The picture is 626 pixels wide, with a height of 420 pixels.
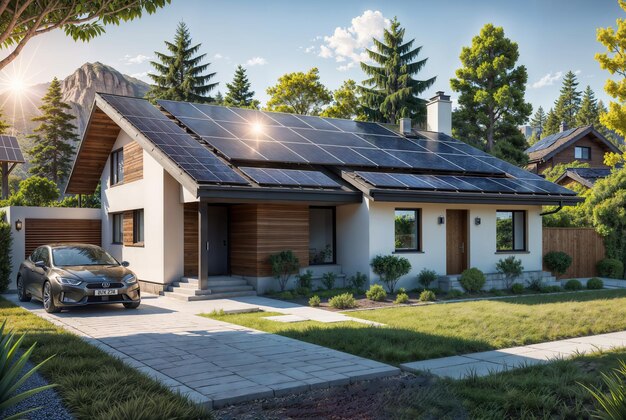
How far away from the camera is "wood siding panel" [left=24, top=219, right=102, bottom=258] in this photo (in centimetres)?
1853

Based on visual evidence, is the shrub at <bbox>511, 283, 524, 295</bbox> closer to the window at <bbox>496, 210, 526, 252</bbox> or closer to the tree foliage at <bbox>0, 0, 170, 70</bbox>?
the window at <bbox>496, 210, 526, 252</bbox>

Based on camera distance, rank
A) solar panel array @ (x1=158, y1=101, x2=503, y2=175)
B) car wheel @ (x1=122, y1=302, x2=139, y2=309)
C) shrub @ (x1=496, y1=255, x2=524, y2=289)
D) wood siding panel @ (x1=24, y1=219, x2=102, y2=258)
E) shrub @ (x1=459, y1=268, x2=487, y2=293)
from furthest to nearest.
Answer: wood siding panel @ (x1=24, y1=219, x2=102, y2=258)
shrub @ (x1=496, y1=255, x2=524, y2=289)
solar panel array @ (x1=158, y1=101, x2=503, y2=175)
shrub @ (x1=459, y1=268, x2=487, y2=293)
car wheel @ (x1=122, y1=302, x2=139, y2=309)

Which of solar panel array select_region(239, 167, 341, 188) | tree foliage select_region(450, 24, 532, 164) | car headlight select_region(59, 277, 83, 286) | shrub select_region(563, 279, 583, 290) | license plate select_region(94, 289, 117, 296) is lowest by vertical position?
shrub select_region(563, 279, 583, 290)

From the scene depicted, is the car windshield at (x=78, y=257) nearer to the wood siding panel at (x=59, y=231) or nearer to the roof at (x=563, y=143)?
the wood siding panel at (x=59, y=231)

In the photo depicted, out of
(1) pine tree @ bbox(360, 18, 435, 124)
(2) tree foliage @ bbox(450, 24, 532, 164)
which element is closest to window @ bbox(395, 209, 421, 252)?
(2) tree foliage @ bbox(450, 24, 532, 164)

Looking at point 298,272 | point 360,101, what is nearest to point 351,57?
point 360,101

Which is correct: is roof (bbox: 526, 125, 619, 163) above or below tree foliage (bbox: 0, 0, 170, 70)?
above

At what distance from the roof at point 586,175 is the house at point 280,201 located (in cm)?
1194

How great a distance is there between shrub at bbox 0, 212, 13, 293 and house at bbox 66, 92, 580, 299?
3.48 metres

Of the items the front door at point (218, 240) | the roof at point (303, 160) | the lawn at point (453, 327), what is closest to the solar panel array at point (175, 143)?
the roof at point (303, 160)

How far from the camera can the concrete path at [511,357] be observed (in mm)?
6621

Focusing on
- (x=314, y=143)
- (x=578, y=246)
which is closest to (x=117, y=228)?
(x=314, y=143)

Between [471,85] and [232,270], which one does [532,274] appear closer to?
[232,270]

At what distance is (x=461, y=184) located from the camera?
1677 cm
